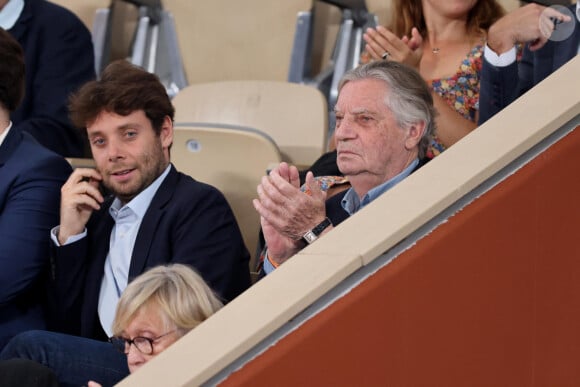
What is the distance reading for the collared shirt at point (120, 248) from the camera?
2.24 meters

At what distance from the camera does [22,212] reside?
7.57 ft

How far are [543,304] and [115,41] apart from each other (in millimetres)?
2674

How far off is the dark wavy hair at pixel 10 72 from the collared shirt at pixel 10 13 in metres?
0.72

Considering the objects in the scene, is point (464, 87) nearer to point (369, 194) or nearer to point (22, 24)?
point (369, 194)

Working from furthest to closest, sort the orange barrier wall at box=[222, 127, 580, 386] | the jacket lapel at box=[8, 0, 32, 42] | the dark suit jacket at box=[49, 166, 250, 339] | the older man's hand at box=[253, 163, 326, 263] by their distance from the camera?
the jacket lapel at box=[8, 0, 32, 42] → the dark suit jacket at box=[49, 166, 250, 339] → the older man's hand at box=[253, 163, 326, 263] → the orange barrier wall at box=[222, 127, 580, 386]

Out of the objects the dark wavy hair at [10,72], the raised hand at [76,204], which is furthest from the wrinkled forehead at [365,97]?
the dark wavy hair at [10,72]

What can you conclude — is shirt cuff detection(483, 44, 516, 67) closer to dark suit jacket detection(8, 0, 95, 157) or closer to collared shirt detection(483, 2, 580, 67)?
collared shirt detection(483, 2, 580, 67)

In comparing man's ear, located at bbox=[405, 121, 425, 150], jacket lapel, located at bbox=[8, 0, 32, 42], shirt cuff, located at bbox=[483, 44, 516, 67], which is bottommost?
jacket lapel, located at bbox=[8, 0, 32, 42]

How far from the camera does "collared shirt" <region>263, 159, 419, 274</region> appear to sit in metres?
2.02

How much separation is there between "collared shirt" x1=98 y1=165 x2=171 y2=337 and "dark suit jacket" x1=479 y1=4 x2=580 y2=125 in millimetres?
690


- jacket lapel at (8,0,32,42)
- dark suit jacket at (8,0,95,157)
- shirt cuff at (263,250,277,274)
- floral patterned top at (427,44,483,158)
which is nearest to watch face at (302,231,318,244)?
shirt cuff at (263,250,277,274)

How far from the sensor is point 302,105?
305 cm

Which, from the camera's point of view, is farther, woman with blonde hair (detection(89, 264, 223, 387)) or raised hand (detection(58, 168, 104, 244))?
raised hand (detection(58, 168, 104, 244))

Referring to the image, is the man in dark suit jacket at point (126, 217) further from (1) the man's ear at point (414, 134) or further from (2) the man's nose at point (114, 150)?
(1) the man's ear at point (414, 134)
